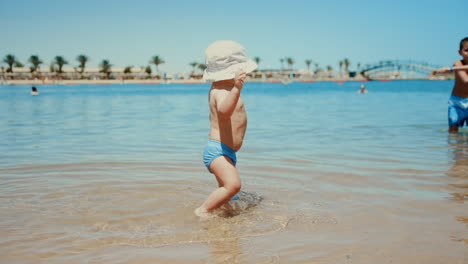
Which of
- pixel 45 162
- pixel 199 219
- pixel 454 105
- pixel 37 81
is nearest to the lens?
pixel 199 219

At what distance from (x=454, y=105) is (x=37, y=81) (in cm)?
12750

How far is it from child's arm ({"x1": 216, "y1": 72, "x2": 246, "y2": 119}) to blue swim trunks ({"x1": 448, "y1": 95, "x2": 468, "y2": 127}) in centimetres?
654

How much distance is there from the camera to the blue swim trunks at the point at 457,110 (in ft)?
26.8

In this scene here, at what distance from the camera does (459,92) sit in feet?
26.6

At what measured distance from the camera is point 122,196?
4434 millimetres

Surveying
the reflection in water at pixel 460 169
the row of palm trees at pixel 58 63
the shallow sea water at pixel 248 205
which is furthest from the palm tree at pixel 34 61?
the reflection in water at pixel 460 169

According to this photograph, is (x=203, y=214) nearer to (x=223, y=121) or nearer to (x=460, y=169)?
(x=223, y=121)

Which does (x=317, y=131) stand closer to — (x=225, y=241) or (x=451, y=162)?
(x=451, y=162)

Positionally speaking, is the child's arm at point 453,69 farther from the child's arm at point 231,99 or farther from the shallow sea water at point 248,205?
the child's arm at point 231,99

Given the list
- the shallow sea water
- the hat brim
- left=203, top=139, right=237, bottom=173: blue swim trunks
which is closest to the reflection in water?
the shallow sea water

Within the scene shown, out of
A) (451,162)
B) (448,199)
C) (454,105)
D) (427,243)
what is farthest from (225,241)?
(454,105)

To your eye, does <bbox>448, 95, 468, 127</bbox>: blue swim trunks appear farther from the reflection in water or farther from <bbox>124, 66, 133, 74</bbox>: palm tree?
<bbox>124, 66, 133, 74</bbox>: palm tree

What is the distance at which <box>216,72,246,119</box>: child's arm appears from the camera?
3277 millimetres

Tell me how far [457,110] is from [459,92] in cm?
45
